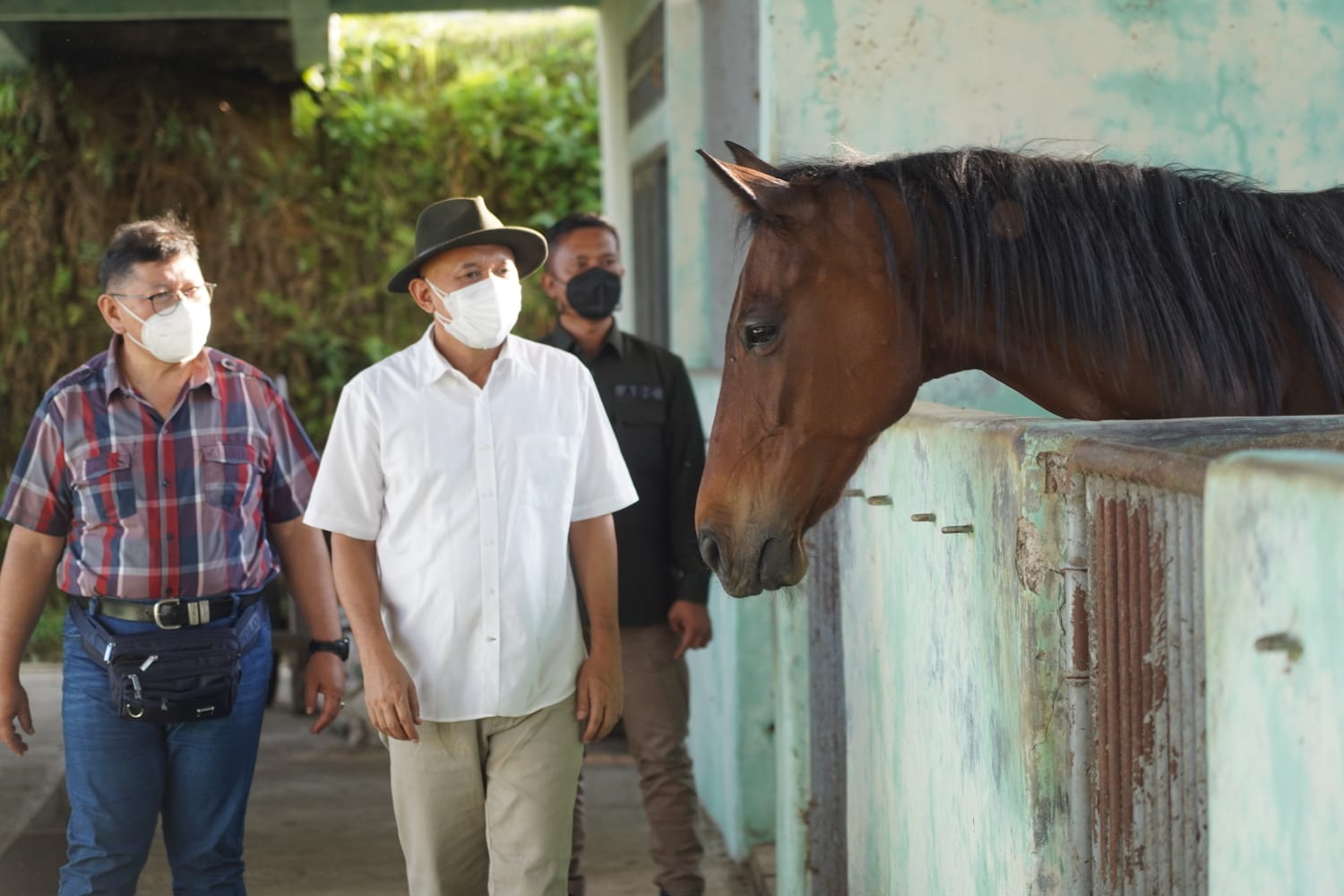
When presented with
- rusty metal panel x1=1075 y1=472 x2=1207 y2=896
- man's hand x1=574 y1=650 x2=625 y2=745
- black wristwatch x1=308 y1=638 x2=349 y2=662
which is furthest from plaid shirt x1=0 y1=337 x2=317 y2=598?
rusty metal panel x1=1075 y1=472 x2=1207 y2=896

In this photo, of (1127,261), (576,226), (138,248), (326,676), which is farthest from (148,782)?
(1127,261)

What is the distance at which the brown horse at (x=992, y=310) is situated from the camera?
8.55 ft

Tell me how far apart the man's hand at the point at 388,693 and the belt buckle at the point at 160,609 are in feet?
1.84

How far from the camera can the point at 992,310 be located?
2668 millimetres

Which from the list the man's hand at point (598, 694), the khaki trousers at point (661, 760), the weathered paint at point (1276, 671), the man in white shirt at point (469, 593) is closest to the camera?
the weathered paint at point (1276, 671)

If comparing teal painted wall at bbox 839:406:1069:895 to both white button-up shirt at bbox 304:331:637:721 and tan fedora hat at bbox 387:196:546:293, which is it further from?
tan fedora hat at bbox 387:196:546:293

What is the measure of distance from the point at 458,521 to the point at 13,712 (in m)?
1.10

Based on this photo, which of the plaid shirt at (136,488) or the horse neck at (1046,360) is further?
the plaid shirt at (136,488)

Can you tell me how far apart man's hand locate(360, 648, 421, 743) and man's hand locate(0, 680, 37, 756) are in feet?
2.80

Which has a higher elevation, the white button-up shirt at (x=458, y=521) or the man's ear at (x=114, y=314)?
the man's ear at (x=114, y=314)

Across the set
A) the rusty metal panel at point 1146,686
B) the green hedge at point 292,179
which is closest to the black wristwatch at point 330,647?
the rusty metal panel at point 1146,686

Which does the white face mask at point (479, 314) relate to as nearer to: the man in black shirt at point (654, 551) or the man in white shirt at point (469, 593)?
the man in white shirt at point (469, 593)

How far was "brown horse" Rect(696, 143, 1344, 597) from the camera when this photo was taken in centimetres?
261

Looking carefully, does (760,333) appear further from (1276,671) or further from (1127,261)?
(1276,671)
